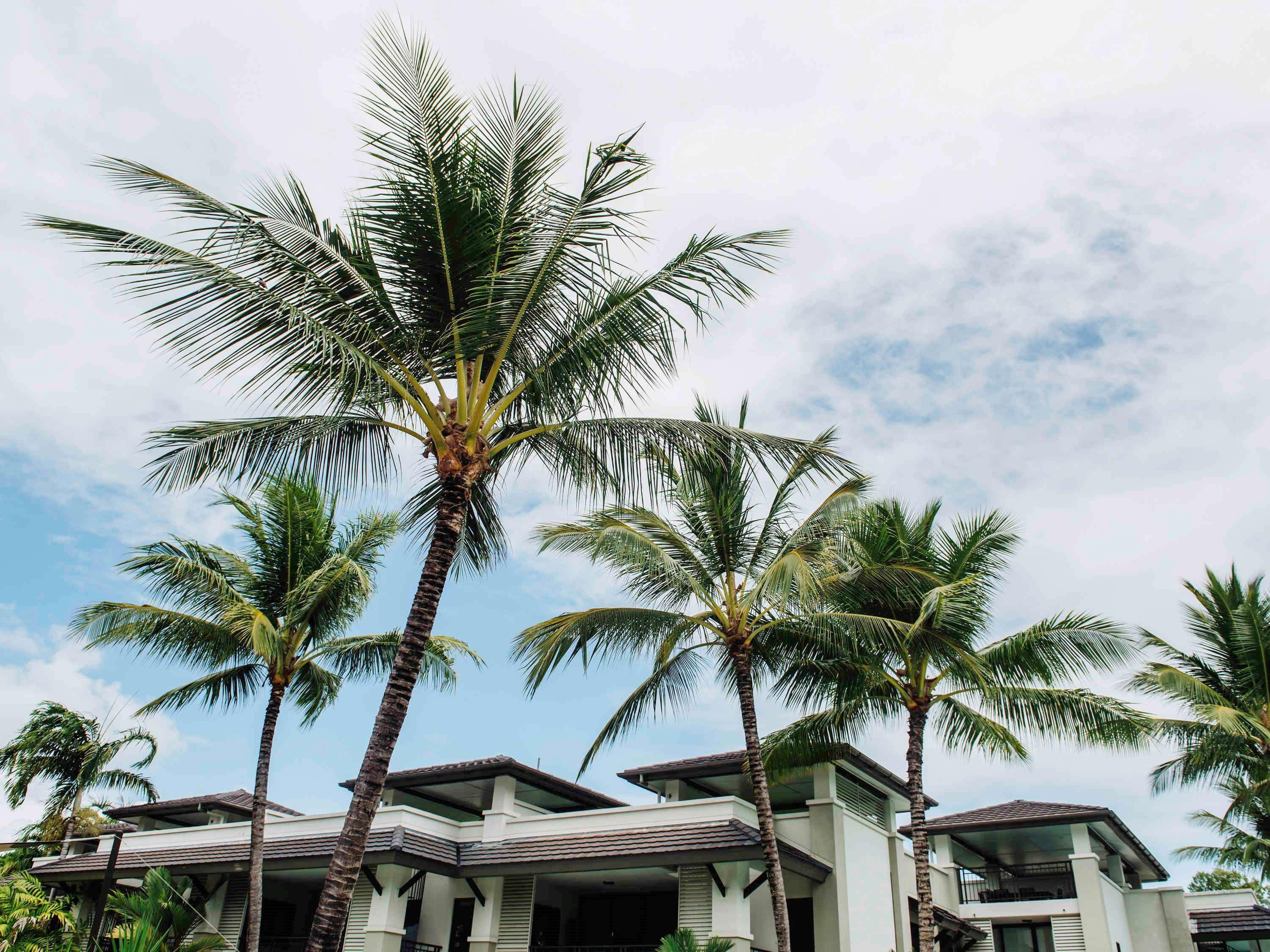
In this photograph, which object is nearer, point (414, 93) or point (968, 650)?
point (414, 93)

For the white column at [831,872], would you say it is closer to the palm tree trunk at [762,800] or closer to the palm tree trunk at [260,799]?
the palm tree trunk at [762,800]

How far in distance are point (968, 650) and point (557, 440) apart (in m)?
Result: 8.94

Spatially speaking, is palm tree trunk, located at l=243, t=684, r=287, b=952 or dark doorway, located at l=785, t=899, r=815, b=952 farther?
dark doorway, located at l=785, t=899, r=815, b=952

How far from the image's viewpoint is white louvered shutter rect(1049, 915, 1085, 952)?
2281 centimetres

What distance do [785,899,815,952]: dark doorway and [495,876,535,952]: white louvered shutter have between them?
16.6 ft

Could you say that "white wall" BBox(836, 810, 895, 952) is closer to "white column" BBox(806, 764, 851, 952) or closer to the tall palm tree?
"white column" BBox(806, 764, 851, 952)

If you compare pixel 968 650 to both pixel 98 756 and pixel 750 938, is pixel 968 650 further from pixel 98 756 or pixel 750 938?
pixel 98 756

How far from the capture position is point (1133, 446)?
50.2 ft

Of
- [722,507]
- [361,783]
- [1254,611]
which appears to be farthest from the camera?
[1254,611]

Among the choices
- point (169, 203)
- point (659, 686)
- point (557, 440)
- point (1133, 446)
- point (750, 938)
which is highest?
point (1133, 446)

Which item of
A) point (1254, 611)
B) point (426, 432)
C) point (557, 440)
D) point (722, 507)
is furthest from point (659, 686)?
point (1254, 611)

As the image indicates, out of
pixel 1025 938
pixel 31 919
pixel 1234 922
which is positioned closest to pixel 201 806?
pixel 31 919

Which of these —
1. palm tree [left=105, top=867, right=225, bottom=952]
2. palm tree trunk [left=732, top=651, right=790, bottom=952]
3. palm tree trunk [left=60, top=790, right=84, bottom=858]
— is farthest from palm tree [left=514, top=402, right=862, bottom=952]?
palm tree trunk [left=60, top=790, right=84, bottom=858]

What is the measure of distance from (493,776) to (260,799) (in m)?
4.96
